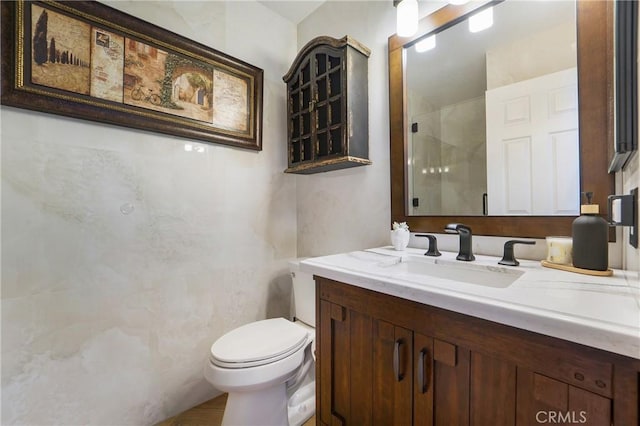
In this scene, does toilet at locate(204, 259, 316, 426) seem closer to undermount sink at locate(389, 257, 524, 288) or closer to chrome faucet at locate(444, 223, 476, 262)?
undermount sink at locate(389, 257, 524, 288)

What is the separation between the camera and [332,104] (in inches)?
56.8

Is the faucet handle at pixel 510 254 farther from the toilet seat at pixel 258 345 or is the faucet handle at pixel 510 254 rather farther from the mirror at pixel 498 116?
the toilet seat at pixel 258 345

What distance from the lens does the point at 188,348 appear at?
1.44 m

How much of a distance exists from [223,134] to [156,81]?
39 centimetres

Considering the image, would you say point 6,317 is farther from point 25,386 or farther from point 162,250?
point 162,250

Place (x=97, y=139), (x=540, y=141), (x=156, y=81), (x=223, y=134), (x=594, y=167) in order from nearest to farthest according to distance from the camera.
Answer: (x=594, y=167) < (x=540, y=141) < (x=97, y=139) < (x=156, y=81) < (x=223, y=134)

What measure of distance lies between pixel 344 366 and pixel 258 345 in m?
0.48

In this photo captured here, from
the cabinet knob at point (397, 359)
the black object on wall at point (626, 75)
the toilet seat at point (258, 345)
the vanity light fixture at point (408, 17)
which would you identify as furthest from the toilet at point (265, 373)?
the vanity light fixture at point (408, 17)

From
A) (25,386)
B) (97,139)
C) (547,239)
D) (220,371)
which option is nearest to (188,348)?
(220,371)

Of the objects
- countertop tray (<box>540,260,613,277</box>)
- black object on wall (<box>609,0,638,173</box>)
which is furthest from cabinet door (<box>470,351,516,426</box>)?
black object on wall (<box>609,0,638,173</box>)

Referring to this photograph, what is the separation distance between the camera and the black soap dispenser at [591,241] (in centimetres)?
72

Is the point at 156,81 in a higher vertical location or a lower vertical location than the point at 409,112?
higher

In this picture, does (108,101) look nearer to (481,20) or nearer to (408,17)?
(408,17)
